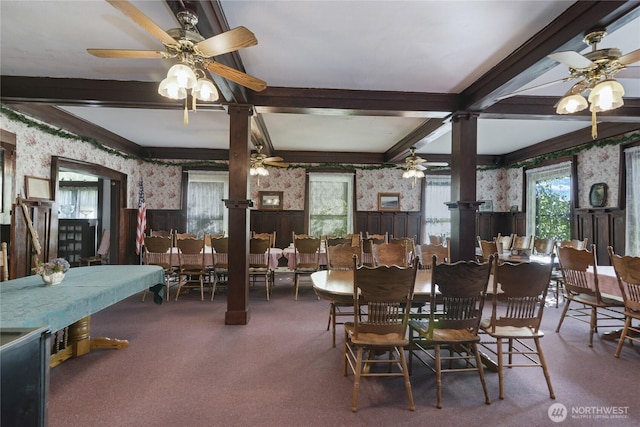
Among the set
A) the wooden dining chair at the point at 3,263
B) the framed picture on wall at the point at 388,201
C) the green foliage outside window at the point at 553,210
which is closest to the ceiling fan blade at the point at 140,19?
the wooden dining chair at the point at 3,263

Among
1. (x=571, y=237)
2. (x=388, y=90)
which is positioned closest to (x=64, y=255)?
(x=388, y=90)

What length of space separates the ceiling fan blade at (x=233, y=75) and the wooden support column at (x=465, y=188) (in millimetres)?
2655

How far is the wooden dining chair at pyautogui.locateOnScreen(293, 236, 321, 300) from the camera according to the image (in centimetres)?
521

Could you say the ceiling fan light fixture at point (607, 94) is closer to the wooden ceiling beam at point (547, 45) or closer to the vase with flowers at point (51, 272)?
the wooden ceiling beam at point (547, 45)

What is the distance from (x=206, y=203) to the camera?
7.47m

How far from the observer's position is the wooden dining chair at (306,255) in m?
5.21

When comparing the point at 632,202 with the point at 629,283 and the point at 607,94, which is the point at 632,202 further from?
the point at 607,94

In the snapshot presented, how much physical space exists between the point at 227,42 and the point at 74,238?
6.69 m

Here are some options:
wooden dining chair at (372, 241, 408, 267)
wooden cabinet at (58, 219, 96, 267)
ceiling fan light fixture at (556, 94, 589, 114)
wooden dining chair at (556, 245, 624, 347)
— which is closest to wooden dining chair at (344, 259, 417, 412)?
wooden dining chair at (372, 241, 408, 267)

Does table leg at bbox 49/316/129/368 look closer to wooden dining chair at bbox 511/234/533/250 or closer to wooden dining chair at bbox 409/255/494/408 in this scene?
wooden dining chair at bbox 409/255/494/408

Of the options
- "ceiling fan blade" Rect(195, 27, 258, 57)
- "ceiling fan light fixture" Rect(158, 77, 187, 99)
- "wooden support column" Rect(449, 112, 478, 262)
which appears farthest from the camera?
"wooden support column" Rect(449, 112, 478, 262)

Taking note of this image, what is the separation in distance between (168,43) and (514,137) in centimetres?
615

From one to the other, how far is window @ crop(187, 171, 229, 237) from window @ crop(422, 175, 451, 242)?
483cm

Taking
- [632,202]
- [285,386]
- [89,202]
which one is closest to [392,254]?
[285,386]
